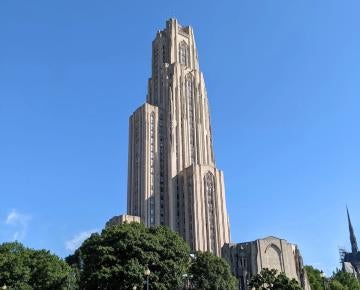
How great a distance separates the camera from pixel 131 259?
53906mm

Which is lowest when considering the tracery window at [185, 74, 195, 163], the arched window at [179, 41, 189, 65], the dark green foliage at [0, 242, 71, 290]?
the dark green foliage at [0, 242, 71, 290]

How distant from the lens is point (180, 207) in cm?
11706

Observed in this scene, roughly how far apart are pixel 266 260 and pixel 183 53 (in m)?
71.7

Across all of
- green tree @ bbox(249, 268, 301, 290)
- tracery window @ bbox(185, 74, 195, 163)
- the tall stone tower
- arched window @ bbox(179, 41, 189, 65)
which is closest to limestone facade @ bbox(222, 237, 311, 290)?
the tall stone tower

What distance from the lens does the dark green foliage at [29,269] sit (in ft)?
196

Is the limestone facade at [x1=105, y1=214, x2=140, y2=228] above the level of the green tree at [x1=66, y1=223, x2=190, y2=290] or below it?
above

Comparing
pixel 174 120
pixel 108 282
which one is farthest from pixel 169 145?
pixel 108 282

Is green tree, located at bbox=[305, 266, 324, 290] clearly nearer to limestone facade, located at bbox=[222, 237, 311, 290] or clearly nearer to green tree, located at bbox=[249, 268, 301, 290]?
limestone facade, located at bbox=[222, 237, 311, 290]

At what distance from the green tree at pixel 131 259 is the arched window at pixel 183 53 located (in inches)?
3542

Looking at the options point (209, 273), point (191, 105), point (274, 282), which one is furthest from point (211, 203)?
point (274, 282)

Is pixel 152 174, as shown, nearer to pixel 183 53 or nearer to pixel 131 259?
pixel 183 53

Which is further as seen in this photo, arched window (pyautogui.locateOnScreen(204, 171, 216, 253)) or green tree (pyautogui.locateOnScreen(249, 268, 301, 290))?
arched window (pyautogui.locateOnScreen(204, 171, 216, 253))

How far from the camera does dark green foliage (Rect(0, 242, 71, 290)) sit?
59.7m

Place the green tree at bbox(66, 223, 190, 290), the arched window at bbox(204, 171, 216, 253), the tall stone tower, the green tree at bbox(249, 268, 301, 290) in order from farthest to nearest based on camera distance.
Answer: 1. the tall stone tower
2. the arched window at bbox(204, 171, 216, 253)
3. the green tree at bbox(249, 268, 301, 290)
4. the green tree at bbox(66, 223, 190, 290)
